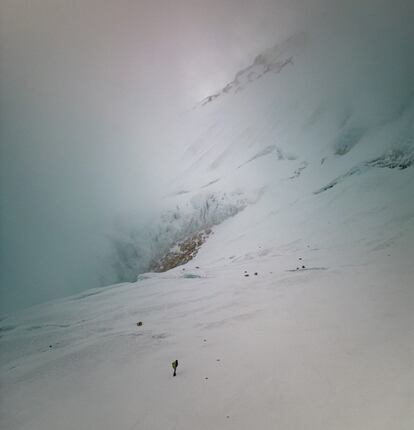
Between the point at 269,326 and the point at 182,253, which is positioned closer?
the point at 269,326

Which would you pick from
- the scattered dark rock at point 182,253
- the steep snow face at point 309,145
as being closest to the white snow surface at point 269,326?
the steep snow face at point 309,145

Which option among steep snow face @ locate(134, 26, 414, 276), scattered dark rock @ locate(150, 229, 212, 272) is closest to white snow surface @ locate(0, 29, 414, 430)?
steep snow face @ locate(134, 26, 414, 276)

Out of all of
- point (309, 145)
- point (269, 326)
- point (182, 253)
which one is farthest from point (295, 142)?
point (269, 326)

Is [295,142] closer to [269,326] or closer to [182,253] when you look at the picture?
[182,253]

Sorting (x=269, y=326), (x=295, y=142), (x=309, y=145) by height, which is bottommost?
(x=269, y=326)

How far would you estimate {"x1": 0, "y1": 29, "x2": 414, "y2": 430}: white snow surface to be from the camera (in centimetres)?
172

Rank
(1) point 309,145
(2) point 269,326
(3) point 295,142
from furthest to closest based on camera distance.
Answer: (3) point 295,142 → (1) point 309,145 → (2) point 269,326

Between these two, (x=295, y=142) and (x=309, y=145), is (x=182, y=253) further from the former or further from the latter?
(x=309, y=145)

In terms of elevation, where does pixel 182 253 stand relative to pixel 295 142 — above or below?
below

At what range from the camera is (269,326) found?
2.43m

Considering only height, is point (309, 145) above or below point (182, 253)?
above

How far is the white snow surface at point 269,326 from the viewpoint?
5.64 feet

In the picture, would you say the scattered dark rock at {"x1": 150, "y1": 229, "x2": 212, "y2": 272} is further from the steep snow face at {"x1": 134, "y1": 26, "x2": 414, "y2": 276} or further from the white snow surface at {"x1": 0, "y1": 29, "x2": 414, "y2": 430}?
the steep snow face at {"x1": 134, "y1": 26, "x2": 414, "y2": 276}

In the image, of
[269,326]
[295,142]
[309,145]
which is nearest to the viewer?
[269,326]
